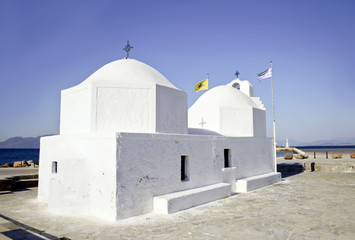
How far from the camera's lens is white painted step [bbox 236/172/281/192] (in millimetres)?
11664

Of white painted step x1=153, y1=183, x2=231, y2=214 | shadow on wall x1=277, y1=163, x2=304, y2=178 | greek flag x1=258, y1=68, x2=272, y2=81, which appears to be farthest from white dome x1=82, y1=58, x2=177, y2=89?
shadow on wall x1=277, y1=163, x2=304, y2=178

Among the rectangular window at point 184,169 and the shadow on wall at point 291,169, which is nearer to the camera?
the rectangular window at point 184,169

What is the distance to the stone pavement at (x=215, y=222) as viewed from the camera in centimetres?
611

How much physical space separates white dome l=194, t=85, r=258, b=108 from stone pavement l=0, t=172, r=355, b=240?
5.36 meters

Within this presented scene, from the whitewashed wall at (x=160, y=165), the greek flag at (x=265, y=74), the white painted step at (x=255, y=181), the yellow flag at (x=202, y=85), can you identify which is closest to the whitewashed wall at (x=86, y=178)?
the whitewashed wall at (x=160, y=165)

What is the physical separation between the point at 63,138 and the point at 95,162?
73.5 inches

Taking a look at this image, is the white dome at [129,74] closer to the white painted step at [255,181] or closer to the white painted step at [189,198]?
the white painted step at [189,198]

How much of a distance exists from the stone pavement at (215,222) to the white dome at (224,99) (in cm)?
536

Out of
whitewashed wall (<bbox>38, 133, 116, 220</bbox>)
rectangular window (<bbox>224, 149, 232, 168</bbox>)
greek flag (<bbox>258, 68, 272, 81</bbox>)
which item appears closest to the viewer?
whitewashed wall (<bbox>38, 133, 116, 220</bbox>)

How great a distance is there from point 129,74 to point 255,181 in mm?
7565

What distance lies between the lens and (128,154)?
24.5 ft

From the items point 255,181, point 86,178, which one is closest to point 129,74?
point 86,178

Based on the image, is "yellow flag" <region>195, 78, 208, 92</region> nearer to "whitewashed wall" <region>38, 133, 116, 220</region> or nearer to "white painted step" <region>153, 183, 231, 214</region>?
"white painted step" <region>153, 183, 231, 214</region>

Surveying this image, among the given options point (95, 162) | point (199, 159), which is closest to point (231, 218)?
point (199, 159)
